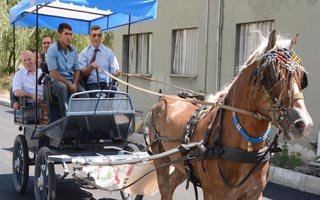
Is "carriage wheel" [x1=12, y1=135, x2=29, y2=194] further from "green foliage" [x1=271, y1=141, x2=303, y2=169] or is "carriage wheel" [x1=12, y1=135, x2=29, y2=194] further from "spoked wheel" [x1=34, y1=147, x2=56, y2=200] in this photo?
"green foliage" [x1=271, y1=141, x2=303, y2=169]

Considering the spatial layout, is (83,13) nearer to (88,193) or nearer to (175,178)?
(88,193)

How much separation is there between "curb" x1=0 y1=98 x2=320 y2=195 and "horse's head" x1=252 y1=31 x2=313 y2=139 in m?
4.44

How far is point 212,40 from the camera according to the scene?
13.4 metres

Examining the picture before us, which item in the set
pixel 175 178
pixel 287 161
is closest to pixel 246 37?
pixel 287 161

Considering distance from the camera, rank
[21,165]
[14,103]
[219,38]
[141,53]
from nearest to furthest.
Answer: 1. [21,165]
2. [14,103]
3. [219,38]
4. [141,53]

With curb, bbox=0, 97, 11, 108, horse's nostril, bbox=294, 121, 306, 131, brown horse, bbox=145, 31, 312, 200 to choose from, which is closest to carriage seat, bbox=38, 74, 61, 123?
brown horse, bbox=145, 31, 312, 200

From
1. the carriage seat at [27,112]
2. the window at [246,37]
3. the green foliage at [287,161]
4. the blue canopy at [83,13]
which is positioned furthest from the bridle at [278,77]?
the window at [246,37]

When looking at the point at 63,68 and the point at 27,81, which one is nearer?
the point at 63,68

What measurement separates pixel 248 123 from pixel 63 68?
363cm

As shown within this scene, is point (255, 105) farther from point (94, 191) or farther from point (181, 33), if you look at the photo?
point (181, 33)

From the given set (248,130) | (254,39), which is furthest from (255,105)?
(254,39)

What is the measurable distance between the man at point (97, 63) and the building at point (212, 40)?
6.41 ft

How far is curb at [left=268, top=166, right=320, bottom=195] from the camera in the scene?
7692 millimetres

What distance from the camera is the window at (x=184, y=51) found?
14.4m
